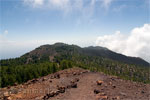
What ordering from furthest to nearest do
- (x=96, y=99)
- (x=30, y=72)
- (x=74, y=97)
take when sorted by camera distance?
(x=30, y=72) → (x=74, y=97) → (x=96, y=99)

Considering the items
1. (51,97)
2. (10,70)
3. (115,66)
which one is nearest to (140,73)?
(115,66)

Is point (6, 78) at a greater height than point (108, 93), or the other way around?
point (108, 93)

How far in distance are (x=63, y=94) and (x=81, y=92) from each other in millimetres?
3460

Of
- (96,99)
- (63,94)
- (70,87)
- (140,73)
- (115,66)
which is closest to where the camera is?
(96,99)

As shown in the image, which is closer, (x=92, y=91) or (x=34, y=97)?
(x=34, y=97)

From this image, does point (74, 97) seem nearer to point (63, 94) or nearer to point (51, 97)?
point (63, 94)

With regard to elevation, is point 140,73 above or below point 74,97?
below

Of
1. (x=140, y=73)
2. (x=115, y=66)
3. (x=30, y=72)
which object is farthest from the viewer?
(x=115, y=66)

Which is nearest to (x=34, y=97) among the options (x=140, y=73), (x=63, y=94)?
(x=63, y=94)

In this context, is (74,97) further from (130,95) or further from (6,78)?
(6,78)

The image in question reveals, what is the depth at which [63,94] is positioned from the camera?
69.7ft

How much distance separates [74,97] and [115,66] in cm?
15636

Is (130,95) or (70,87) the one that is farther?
(70,87)

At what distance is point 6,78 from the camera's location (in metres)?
57.0
